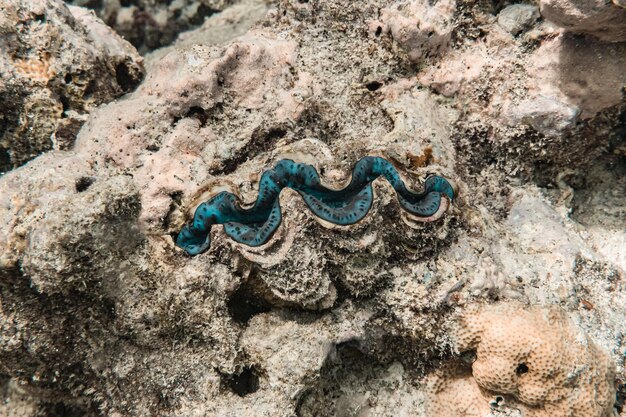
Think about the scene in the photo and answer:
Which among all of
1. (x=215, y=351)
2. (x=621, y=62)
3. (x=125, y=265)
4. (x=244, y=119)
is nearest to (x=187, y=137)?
(x=244, y=119)

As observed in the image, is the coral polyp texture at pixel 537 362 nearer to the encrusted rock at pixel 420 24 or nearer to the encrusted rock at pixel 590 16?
the encrusted rock at pixel 590 16

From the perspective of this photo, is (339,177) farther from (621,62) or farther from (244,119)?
(621,62)

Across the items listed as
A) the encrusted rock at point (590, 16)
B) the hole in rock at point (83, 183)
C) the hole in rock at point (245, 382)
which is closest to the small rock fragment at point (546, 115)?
the encrusted rock at point (590, 16)

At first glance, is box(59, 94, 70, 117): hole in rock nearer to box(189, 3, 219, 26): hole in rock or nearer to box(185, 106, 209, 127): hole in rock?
box(185, 106, 209, 127): hole in rock

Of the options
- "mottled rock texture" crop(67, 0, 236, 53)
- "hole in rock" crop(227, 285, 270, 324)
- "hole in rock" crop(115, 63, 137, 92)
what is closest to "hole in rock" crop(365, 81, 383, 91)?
"hole in rock" crop(227, 285, 270, 324)

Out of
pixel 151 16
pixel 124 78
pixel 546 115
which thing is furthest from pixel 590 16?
pixel 151 16

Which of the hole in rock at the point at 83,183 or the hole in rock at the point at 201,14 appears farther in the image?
the hole in rock at the point at 201,14
